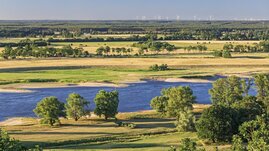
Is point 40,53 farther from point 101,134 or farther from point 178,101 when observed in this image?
point 101,134

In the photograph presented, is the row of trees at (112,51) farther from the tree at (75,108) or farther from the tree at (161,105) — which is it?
the tree at (75,108)

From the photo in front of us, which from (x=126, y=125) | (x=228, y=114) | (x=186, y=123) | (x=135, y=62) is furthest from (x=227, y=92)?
(x=135, y=62)

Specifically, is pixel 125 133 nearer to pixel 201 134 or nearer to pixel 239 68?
pixel 201 134

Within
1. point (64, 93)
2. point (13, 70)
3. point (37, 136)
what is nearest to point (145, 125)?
point (37, 136)

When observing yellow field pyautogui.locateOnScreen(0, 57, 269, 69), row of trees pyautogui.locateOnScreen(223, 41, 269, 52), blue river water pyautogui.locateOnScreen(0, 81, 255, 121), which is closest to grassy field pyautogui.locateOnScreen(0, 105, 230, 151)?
blue river water pyautogui.locateOnScreen(0, 81, 255, 121)

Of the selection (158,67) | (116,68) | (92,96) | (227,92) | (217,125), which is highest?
(227,92)

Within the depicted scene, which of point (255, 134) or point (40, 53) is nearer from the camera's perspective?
point (255, 134)
